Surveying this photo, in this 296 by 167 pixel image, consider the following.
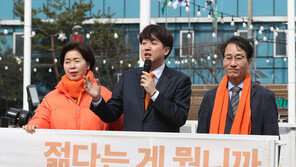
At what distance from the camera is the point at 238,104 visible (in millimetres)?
3852

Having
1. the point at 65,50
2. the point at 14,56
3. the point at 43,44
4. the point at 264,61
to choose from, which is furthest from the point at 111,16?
the point at 65,50

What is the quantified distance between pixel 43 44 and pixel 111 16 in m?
3.26

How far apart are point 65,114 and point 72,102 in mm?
119

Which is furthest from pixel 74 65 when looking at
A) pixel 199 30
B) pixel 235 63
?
pixel 199 30

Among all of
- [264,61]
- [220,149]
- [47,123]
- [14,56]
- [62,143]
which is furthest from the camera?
[264,61]

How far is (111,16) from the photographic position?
23766mm

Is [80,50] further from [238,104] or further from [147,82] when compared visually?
[238,104]

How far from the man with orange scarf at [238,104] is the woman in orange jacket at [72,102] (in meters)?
0.74

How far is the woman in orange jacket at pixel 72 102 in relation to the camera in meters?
3.96

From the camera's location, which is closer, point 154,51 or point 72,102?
point 154,51

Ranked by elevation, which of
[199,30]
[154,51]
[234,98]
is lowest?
[234,98]

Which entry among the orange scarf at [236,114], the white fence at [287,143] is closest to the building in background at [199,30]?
the white fence at [287,143]

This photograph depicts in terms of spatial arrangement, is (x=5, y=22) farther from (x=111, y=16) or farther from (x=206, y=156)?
(x=206, y=156)

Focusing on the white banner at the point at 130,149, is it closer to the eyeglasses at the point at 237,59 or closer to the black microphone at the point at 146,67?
the black microphone at the point at 146,67
